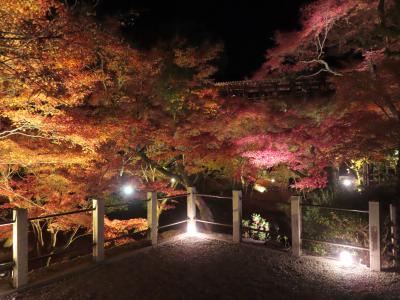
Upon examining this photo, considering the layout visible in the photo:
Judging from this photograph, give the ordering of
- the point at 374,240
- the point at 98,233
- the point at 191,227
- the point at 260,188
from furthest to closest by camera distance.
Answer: the point at 260,188, the point at 191,227, the point at 98,233, the point at 374,240

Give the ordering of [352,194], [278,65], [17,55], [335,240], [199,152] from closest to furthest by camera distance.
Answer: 1. [17,55]
2. [335,240]
3. [352,194]
4. [199,152]
5. [278,65]

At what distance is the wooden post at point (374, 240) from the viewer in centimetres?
606

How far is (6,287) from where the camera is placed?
5363 millimetres

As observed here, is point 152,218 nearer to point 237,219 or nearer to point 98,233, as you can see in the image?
point 98,233

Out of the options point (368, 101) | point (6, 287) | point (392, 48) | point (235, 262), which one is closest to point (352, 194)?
point (368, 101)

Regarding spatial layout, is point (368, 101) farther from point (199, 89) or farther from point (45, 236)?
point (45, 236)

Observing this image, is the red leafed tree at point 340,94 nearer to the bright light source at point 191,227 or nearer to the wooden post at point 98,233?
the bright light source at point 191,227

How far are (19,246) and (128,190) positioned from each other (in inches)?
203

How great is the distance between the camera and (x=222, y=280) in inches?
223

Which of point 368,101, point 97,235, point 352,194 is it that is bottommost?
point 97,235

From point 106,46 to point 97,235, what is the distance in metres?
5.25

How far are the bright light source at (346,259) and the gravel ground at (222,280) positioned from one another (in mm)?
194

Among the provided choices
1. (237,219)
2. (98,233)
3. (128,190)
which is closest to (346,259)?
(237,219)

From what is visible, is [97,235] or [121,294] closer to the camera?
[121,294]
